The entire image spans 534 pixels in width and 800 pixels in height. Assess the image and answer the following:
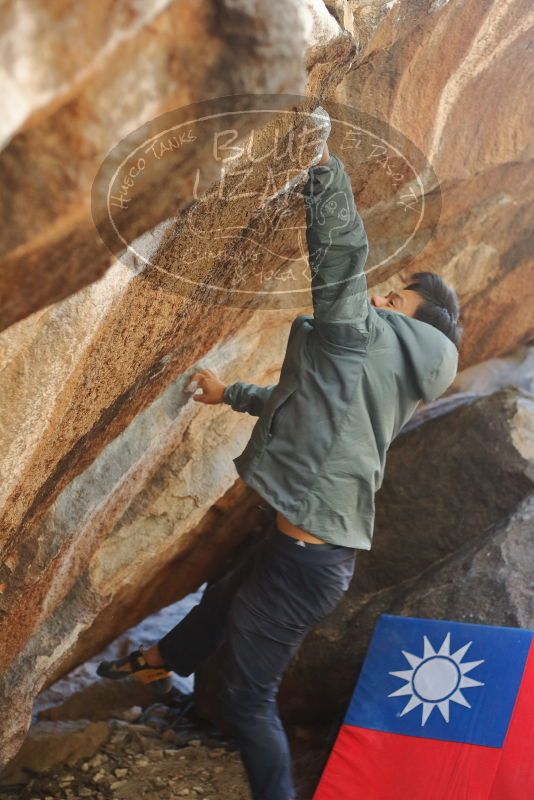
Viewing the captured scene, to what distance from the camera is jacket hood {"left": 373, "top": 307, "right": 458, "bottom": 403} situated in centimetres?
228

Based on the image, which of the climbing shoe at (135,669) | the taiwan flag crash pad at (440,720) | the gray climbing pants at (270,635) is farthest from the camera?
the climbing shoe at (135,669)

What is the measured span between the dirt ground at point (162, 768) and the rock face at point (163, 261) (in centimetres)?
35

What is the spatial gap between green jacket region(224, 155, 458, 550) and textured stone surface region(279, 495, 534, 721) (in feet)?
2.95

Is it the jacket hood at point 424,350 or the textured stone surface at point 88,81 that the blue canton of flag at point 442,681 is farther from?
the textured stone surface at point 88,81

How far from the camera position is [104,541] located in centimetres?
315

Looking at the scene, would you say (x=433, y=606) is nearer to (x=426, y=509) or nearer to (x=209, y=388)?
(x=426, y=509)

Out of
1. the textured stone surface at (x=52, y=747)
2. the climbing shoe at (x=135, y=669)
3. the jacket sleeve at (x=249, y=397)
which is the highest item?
the jacket sleeve at (x=249, y=397)

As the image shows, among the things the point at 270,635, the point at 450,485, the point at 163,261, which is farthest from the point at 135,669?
the point at 163,261

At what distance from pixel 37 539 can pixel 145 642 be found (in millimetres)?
1792

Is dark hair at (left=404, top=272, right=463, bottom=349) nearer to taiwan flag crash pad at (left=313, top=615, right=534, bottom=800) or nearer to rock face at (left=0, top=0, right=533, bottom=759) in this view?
rock face at (left=0, top=0, right=533, bottom=759)

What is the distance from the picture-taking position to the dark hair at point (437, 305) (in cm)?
248

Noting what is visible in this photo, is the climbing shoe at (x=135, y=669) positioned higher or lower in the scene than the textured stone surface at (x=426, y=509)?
higher

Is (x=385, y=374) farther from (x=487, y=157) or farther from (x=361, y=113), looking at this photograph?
(x=487, y=157)

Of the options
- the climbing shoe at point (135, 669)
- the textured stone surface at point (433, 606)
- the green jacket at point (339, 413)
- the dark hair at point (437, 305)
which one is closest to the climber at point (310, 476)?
the green jacket at point (339, 413)
